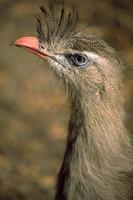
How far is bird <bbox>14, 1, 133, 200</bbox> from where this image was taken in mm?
2795

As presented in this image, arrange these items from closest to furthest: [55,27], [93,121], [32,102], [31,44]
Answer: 1. [93,121]
2. [31,44]
3. [55,27]
4. [32,102]

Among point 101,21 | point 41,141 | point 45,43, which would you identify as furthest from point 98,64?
point 101,21

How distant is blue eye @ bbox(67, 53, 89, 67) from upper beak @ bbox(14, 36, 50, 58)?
0.51 ft

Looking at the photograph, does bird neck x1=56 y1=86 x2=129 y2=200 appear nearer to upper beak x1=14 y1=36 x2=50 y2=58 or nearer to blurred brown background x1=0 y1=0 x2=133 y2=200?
upper beak x1=14 y1=36 x2=50 y2=58

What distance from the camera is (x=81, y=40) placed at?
2.88 meters

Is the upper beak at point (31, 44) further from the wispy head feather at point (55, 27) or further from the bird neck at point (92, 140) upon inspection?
the bird neck at point (92, 140)

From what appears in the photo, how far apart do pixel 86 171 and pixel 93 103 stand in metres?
0.31

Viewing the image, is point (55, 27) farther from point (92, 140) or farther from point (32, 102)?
point (32, 102)

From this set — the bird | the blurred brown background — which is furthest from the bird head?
the blurred brown background

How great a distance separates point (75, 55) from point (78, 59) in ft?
0.15

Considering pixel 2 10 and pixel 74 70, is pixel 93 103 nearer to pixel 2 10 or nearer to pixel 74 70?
pixel 74 70

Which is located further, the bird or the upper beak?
the upper beak

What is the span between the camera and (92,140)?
2.85 meters

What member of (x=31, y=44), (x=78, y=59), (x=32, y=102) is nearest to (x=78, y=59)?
(x=78, y=59)
